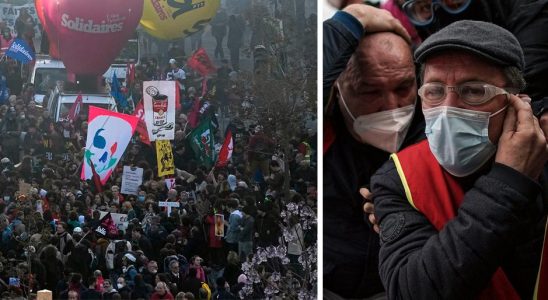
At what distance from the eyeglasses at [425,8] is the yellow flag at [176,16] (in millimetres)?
982

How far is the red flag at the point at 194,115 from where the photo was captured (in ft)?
10.5

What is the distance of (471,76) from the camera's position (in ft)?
7.35

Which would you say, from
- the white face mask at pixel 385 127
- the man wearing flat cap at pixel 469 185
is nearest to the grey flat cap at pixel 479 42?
the man wearing flat cap at pixel 469 185

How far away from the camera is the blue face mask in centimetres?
219

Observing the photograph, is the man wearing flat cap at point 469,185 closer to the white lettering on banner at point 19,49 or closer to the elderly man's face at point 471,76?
the elderly man's face at point 471,76

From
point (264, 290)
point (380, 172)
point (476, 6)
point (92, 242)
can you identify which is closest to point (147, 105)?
point (92, 242)

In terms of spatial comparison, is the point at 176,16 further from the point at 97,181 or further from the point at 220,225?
the point at 220,225

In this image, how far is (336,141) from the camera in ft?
8.63

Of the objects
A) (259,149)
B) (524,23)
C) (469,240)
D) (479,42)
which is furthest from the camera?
(259,149)

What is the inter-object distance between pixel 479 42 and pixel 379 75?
408 millimetres

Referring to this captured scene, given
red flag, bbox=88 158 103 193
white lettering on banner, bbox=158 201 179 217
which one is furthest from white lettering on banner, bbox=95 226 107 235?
white lettering on banner, bbox=158 201 179 217

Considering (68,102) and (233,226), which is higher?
(68,102)

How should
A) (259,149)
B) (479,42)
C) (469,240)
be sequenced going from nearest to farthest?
(469,240)
(479,42)
(259,149)

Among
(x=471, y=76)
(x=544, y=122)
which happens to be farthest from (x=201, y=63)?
(x=544, y=122)
